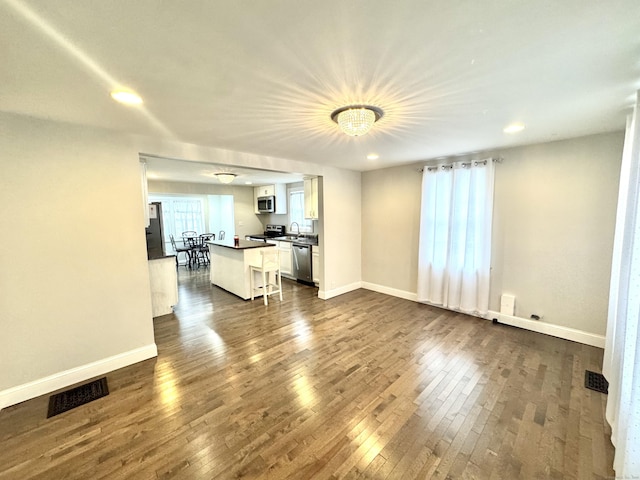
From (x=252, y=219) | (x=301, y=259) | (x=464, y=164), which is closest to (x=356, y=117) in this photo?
(x=464, y=164)

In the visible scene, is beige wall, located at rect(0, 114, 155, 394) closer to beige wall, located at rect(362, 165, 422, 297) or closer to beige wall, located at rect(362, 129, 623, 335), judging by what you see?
beige wall, located at rect(362, 165, 422, 297)

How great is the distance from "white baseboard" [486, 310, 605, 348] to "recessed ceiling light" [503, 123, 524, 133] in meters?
2.44

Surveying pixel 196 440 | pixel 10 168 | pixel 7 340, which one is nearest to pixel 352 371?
pixel 196 440

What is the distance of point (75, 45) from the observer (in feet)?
Result: 4.09

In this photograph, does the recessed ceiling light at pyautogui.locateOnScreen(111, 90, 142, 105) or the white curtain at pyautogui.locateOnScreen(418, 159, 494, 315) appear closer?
the recessed ceiling light at pyautogui.locateOnScreen(111, 90, 142, 105)

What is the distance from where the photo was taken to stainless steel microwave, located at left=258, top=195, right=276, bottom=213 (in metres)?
7.35

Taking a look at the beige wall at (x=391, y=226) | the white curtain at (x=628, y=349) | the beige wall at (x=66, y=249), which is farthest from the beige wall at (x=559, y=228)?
Result: the beige wall at (x=66, y=249)

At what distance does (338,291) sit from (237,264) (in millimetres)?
1984

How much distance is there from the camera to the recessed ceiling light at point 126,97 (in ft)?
5.68

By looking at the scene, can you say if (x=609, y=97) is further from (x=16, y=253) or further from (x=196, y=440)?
(x=16, y=253)

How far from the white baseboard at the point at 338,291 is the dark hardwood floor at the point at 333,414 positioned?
134cm

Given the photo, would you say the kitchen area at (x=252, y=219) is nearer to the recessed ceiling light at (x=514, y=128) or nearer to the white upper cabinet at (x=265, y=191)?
the white upper cabinet at (x=265, y=191)

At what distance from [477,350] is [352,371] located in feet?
5.04

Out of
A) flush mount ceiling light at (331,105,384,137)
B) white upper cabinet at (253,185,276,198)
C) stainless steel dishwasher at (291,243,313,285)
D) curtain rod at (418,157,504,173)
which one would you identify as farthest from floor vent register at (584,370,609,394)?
white upper cabinet at (253,185,276,198)
